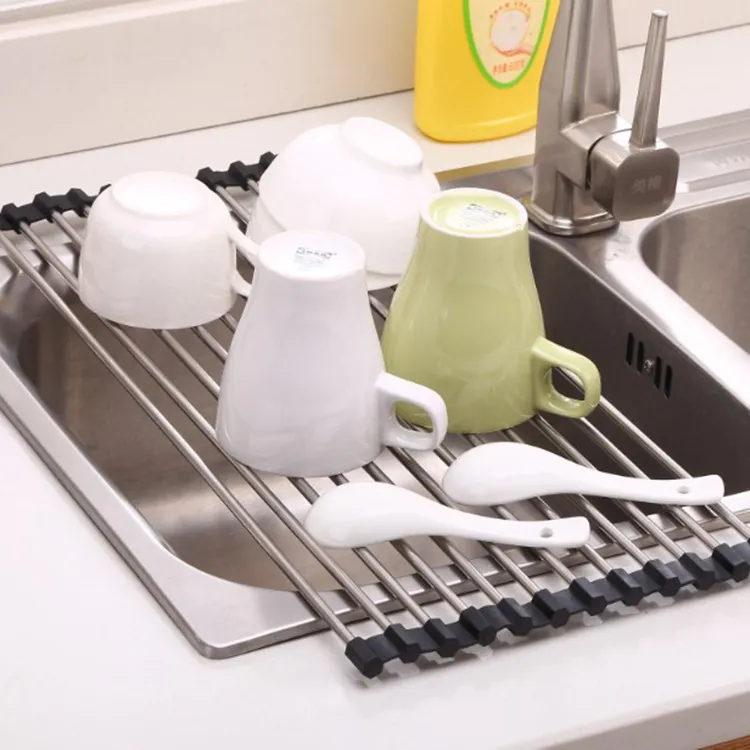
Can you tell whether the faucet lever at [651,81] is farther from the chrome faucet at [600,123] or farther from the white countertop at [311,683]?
the white countertop at [311,683]

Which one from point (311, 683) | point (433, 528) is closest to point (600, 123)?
point (433, 528)

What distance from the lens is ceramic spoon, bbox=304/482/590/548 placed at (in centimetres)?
81

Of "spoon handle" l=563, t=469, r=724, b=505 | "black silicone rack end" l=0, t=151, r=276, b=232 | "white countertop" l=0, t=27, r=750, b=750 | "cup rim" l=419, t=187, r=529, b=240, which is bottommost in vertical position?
"white countertop" l=0, t=27, r=750, b=750

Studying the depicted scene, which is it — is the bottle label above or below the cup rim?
below

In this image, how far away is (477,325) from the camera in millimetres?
899

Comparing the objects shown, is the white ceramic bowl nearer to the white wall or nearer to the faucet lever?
the faucet lever

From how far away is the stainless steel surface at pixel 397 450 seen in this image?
0.82 meters

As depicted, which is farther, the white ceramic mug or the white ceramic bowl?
the white ceramic bowl

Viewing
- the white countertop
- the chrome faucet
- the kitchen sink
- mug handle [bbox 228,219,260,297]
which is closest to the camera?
the white countertop

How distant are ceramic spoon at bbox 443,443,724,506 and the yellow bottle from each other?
0.48m

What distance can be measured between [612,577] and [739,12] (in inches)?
34.1

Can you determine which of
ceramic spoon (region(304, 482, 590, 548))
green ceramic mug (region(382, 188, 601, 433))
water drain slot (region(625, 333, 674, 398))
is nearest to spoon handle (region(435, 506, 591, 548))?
ceramic spoon (region(304, 482, 590, 548))

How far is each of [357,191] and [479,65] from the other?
287mm

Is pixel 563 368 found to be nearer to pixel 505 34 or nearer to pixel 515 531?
pixel 515 531
